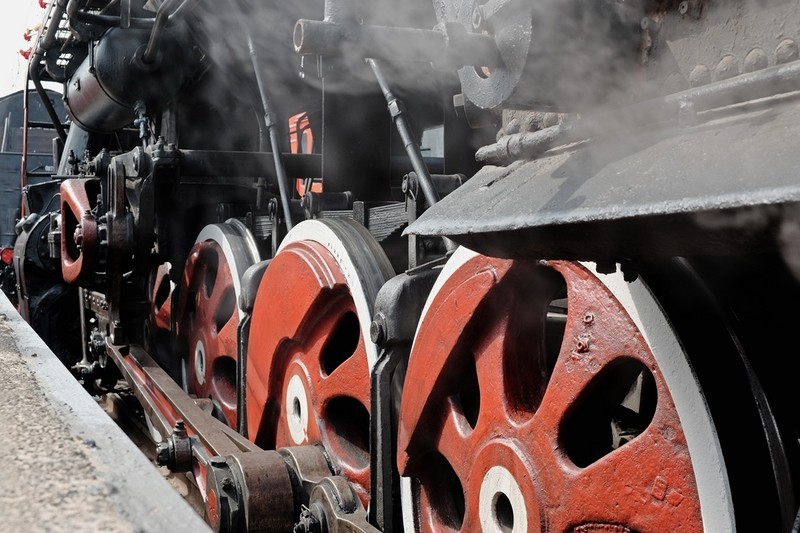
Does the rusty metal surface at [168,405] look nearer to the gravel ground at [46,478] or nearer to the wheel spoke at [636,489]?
the wheel spoke at [636,489]

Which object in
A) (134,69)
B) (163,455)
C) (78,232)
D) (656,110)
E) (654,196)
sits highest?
(134,69)

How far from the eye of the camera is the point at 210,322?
3.19m

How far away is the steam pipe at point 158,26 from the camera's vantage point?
3.14m

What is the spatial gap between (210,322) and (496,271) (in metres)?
2.04

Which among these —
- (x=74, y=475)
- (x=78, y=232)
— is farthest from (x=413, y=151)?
(x=78, y=232)

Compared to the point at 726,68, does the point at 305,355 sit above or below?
below

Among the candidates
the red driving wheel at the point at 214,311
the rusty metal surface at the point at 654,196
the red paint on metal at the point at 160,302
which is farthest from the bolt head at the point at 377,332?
the red paint on metal at the point at 160,302

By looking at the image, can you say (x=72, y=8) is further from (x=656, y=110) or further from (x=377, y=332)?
(x=656, y=110)

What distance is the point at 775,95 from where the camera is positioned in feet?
2.40

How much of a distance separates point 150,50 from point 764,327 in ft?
10.2

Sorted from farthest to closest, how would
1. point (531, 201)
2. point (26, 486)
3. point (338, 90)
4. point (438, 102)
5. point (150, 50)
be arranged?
point (150, 50) → point (438, 102) → point (338, 90) → point (531, 201) → point (26, 486)

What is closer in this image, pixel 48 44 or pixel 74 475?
pixel 74 475

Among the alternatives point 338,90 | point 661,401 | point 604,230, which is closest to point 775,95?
point 604,230

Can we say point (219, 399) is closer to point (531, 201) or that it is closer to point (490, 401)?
point (490, 401)
